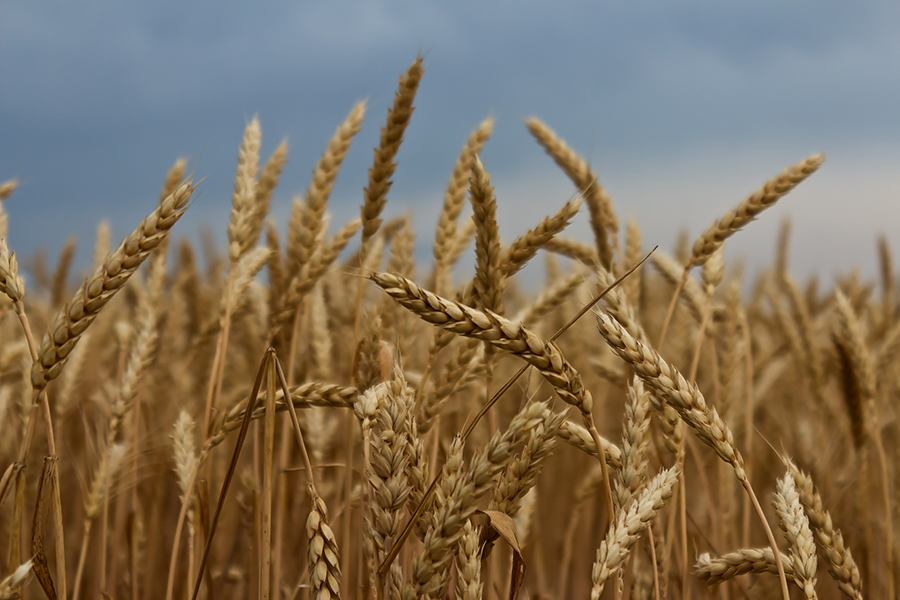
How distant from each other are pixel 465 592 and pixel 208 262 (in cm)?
439

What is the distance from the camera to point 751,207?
1.48 meters

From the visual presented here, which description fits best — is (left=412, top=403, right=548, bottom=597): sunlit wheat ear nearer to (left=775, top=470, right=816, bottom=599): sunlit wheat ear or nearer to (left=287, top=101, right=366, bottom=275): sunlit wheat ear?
(left=775, top=470, right=816, bottom=599): sunlit wheat ear

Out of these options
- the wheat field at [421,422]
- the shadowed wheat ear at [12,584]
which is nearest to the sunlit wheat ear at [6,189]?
the wheat field at [421,422]

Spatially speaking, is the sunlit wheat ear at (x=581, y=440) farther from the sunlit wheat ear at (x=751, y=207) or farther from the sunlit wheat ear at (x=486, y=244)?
the sunlit wheat ear at (x=751, y=207)

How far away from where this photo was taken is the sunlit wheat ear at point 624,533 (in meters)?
0.86

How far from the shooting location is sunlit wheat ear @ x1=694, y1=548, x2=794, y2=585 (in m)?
1.08

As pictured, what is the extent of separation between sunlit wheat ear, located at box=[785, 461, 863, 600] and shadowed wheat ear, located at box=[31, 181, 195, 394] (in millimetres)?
1010

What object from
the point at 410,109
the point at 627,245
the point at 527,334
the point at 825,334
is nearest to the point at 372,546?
the point at 527,334

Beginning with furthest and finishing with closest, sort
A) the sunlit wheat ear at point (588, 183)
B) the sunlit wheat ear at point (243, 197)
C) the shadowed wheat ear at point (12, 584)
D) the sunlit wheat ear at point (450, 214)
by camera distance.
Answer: the sunlit wheat ear at point (588, 183) → the sunlit wheat ear at point (450, 214) → the sunlit wheat ear at point (243, 197) → the shadowed wheat ear at point (12, 584)

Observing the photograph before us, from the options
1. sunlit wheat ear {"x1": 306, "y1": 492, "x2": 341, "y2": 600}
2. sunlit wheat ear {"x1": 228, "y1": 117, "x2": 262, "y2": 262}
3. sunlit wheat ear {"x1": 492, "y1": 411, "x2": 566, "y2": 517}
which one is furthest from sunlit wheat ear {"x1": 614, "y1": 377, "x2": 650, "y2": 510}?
sunlit wheat ear {"x1": 228, "y1": 117, "x2": 262, "y2": 262}

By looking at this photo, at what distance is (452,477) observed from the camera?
2.68ft

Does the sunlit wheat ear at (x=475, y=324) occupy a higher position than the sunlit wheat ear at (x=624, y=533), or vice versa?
the sunlit wheat ear at (x=475, y=324)

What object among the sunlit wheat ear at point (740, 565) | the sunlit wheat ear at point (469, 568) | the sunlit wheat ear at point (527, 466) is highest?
the sunlit wheat ear at point (527, 466)

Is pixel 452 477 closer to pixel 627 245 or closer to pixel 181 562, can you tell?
pixel 627 245
